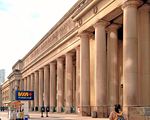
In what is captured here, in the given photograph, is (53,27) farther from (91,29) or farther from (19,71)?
(19,71)

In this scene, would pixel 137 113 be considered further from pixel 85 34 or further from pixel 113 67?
pixel 85 34

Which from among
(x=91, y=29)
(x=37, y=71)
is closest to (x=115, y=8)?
(x=91, y=29)

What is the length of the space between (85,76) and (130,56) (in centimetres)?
1496

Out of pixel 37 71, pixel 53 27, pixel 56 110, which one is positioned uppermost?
pixel 53 27

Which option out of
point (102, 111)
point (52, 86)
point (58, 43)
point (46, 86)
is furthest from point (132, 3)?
point (46, 86)

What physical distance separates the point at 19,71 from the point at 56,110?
212ft

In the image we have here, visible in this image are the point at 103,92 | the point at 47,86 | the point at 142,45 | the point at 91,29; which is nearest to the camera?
the point at 142,45

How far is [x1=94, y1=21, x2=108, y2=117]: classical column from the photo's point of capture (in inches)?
1767

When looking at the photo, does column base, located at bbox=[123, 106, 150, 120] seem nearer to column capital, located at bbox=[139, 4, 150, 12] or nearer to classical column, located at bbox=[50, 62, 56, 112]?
column capital, located at bbox=[139, 4, 150, 12]

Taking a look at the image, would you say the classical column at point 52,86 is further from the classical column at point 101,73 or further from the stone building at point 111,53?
the classical column at point 101,73

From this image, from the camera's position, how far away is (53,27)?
84.9 m

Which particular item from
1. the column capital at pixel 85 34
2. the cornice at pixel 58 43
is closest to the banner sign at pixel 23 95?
the column capital at pixel 85 34

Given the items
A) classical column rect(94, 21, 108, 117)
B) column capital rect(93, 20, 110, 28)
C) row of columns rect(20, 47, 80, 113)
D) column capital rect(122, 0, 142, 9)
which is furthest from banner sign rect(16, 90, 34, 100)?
row of columns rect(20, 47, 80, 113)

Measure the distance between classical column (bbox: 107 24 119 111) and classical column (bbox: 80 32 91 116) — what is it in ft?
11.0
